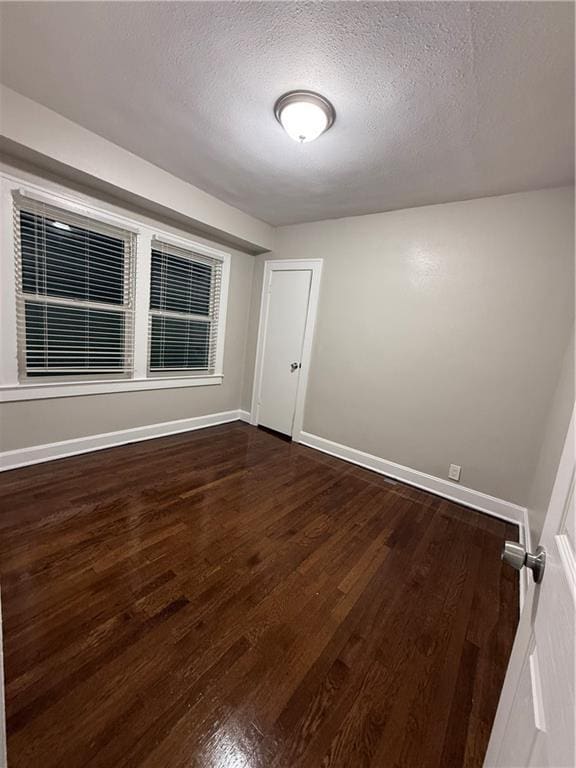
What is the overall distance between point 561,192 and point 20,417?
4.49 metres

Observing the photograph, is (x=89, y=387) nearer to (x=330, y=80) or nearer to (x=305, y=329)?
(x=305, y=329)

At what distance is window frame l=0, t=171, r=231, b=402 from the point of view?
2.30 metres

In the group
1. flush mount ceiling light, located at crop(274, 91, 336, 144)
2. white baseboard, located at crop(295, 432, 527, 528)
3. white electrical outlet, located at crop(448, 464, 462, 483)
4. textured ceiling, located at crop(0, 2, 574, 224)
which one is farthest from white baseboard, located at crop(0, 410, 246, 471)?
flush mount ceiling light, located at crop(274, 91, 336, 144)

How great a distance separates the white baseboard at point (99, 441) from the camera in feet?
8.45

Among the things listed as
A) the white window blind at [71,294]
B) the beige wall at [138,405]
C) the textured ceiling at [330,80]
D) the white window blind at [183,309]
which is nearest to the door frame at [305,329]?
the beige wall at [138,405]

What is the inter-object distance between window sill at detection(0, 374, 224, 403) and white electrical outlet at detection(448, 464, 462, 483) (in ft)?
9.38

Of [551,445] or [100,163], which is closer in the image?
[551,445]

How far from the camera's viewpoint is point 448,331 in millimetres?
2799

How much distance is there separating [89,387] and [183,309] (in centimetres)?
127

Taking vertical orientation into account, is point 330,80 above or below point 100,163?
above

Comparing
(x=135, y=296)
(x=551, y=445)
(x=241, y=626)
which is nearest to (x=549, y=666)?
(x=241, y=626)

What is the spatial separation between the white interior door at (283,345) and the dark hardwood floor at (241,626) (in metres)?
1.52

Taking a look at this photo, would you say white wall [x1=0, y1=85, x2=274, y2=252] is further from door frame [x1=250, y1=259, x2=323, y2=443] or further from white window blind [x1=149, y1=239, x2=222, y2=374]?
door frame [x1=250, y1=259, x2=323, y2=443]

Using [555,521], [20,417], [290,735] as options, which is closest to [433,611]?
[290,735]
